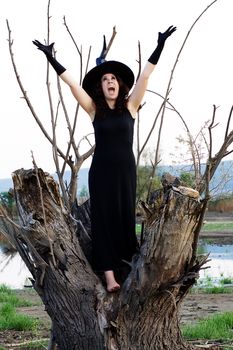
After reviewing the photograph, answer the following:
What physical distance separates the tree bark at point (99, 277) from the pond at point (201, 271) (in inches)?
→ 241

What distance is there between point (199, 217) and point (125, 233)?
0.47 metres

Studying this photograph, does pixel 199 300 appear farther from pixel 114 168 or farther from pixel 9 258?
pixel 9 258

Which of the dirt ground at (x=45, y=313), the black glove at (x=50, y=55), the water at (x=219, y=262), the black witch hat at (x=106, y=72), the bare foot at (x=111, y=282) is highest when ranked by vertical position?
the black glove at (x=50, y=55)

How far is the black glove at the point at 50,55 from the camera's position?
13.6 ft

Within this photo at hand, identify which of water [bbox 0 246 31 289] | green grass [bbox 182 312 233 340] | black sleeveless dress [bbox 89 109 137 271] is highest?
black sleeveless dress [bbox 89 109 137 271]

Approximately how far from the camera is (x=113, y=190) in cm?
409

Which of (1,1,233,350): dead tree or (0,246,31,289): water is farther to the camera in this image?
(0,246,31,289): water

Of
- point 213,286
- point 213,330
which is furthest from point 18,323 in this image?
point 213,286

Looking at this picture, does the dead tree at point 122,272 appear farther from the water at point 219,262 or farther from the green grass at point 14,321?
the water at point 219,262

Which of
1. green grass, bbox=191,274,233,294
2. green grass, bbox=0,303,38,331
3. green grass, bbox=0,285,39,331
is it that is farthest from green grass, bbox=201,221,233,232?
green grass, bbox=0,303,38,331

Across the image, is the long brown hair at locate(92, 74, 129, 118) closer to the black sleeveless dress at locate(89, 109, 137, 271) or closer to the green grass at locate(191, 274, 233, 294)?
the black sleeveless dress at locate(89, 109, 137, 271)

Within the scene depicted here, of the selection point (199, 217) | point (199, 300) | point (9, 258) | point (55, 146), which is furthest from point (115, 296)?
point (9, 258)

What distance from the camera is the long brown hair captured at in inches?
163

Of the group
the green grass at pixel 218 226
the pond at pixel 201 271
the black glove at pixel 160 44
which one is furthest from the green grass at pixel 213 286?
the green grass at pixel 218 226
